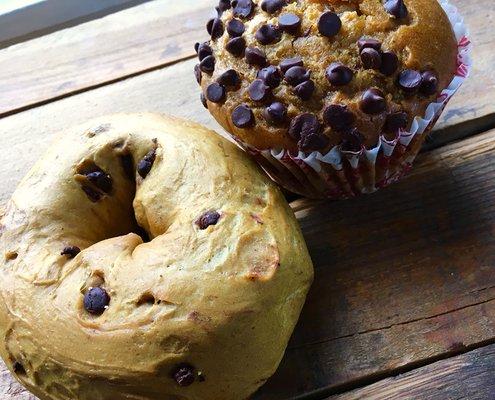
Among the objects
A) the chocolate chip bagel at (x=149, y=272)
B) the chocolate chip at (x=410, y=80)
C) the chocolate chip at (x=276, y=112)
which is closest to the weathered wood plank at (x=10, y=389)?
the chocolate chip bagel at (x=149, y=272)

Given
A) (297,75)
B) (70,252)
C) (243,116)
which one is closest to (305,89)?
(297,75)

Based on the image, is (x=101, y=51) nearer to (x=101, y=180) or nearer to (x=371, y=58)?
(x=101, y=180)

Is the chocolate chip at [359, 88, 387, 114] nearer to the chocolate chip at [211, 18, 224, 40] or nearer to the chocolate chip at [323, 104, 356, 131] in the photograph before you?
the chocolate chip at [323, 104, 356, 131]

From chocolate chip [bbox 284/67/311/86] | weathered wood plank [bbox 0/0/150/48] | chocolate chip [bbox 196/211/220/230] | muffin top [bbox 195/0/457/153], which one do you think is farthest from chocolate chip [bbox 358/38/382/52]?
weathered wood plank [bbox 0/0/150/48]

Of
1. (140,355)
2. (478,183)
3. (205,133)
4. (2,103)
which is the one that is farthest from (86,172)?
(478,183)

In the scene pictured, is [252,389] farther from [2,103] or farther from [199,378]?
[2,103]

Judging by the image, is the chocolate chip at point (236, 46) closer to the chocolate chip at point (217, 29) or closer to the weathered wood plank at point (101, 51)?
the chocolate chip at point (217, 29)
